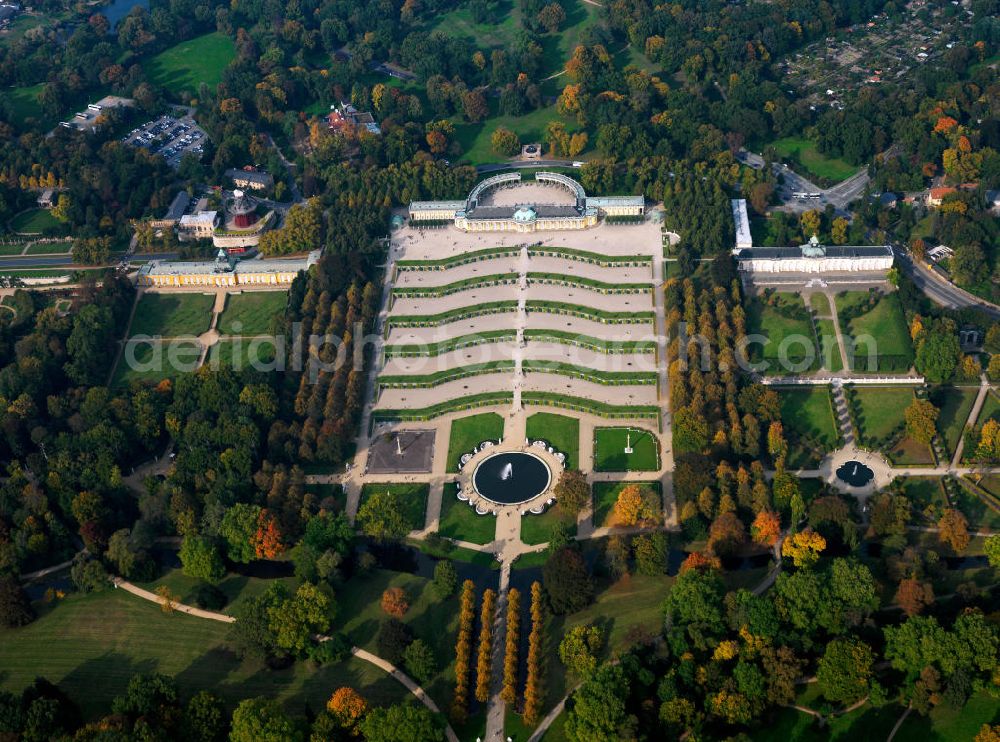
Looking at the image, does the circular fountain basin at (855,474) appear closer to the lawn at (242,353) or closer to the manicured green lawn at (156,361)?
the lawn at (242,353)

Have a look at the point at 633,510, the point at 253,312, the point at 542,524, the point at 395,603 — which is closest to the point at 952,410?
the point at 633,510

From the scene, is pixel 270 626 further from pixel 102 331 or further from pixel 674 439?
pixel 102 331

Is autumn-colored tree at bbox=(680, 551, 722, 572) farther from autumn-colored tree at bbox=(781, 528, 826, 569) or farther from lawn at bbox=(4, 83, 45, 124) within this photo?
lawn at bbox=(4, 83, 45, 124)

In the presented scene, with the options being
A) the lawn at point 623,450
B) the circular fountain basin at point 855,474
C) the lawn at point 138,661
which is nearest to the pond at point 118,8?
the lawn at point 138,661

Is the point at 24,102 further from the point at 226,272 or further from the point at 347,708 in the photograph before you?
the point at 347,708

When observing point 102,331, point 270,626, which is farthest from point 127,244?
point 270,626

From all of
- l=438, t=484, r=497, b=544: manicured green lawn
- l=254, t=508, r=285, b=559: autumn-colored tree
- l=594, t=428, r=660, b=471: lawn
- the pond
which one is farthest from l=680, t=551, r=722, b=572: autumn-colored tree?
the pond
